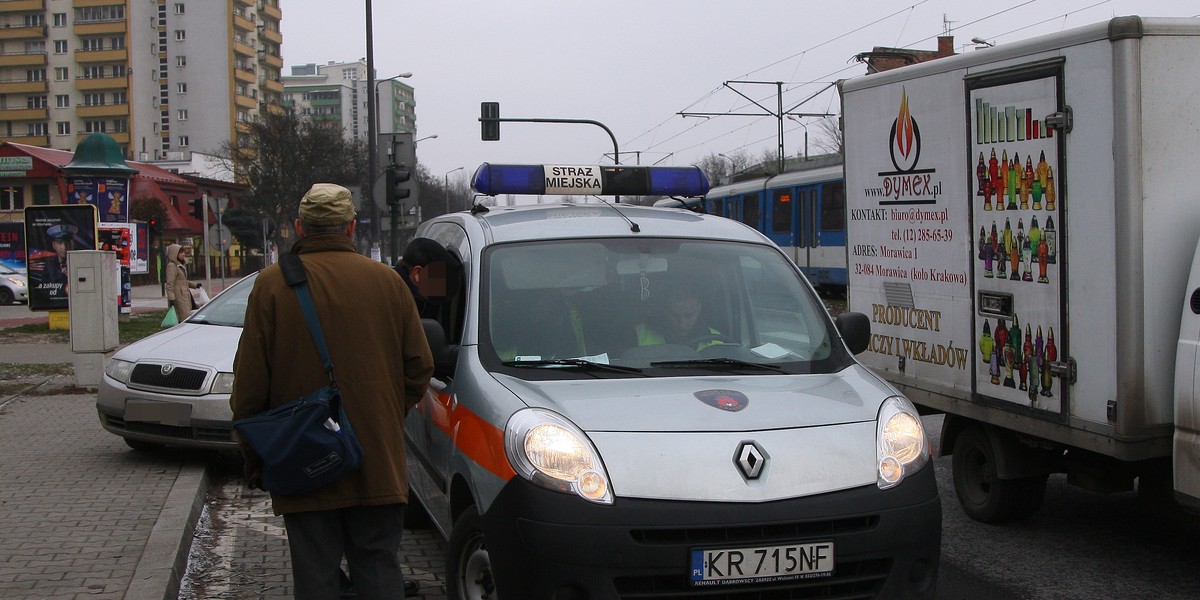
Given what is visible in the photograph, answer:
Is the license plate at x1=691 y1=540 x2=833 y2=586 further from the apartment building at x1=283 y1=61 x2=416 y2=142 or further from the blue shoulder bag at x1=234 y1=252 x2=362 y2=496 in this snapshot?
the apartment building at x1=283 y1=61 x2=416 y2=142

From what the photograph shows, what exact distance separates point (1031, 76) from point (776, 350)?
7.76 feet

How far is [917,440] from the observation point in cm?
409

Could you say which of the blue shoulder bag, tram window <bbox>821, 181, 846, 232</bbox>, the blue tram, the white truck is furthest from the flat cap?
tram window <bbox>821, 181, 846, 232</bbox>

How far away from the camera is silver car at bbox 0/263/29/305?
3456 cm

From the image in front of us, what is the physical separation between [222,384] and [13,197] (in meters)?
57.3

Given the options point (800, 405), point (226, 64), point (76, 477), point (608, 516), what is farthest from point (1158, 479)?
point (226, 64)

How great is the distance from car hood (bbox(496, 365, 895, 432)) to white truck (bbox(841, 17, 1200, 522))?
1.68 metres

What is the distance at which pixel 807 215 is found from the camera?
27203 mm

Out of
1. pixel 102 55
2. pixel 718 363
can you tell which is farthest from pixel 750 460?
pixel 102 55

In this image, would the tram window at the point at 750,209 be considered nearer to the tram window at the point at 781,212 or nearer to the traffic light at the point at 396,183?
the tram window at the point at 781,212

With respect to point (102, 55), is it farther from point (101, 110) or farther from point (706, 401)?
point (706, 401)

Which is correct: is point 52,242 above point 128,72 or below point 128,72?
below

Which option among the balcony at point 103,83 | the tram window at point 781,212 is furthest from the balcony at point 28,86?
the tram window at point 781,212

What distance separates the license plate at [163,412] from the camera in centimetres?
811
